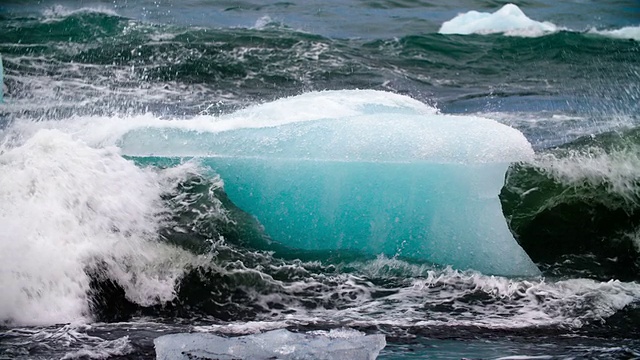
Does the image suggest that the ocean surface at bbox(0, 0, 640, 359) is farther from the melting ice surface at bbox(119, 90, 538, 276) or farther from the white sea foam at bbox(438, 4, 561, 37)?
the white sea foam at bbox(438, 4, 561, 37)

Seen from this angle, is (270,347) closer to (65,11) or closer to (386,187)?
(386,187)

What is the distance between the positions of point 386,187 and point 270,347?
138 cm

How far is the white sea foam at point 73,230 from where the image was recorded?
2818 mm

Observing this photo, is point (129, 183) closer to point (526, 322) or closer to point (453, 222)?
point (453, 222)

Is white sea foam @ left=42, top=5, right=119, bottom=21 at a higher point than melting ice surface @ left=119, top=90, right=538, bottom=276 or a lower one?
higher

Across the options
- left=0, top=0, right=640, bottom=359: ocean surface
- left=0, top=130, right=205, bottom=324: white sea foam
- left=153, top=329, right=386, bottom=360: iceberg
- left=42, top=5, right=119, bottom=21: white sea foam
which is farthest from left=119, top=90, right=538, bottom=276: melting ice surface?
left=42, top=5, right=119, bottom=21: white sea foam

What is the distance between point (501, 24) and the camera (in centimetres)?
989

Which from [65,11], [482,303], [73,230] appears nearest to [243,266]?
[73,230]

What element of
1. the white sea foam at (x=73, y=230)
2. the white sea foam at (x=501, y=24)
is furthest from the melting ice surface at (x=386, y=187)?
the white sea foam at (x=501, y=24)

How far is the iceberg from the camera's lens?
212 centimetres

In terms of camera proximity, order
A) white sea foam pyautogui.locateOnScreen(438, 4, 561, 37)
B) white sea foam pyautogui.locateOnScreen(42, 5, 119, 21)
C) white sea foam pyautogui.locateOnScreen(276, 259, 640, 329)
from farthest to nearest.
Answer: white sea foam pyautogui.locateOnScreen(438, 4, 561, 37), white sea foam pyautogui.locateOnScreen(42, 5, 119, 21), white sea foam pyautogui.locateOnScreen(276, 259, 640, 329)

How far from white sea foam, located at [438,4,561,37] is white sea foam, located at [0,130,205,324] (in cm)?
698

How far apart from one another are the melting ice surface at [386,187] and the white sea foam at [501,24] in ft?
21.1

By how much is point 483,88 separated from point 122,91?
3.49m
